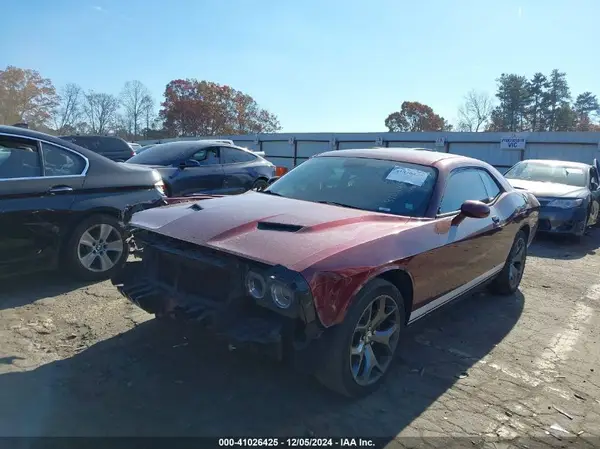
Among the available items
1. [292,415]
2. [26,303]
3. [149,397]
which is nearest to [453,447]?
[292,415]

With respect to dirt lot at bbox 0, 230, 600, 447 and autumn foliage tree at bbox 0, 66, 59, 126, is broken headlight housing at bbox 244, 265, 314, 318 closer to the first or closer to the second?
dirt lot at bbox 0, 230, 600, 447

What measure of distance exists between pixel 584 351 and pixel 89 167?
506cm

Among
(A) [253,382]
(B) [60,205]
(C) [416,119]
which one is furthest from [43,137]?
(C) [416,119]

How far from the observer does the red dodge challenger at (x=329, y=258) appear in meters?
2.66

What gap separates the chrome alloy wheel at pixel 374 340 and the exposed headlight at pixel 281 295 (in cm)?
56

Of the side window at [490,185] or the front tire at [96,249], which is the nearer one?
the front tire at [96,249]

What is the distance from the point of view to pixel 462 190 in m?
4.33

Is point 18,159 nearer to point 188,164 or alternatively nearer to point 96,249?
point 96,249

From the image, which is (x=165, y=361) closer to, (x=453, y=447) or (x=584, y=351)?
(x=453, y=447)

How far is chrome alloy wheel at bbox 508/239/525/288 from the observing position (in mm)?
5331

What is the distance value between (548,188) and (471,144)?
10.7 metres

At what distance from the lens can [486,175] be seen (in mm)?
5035

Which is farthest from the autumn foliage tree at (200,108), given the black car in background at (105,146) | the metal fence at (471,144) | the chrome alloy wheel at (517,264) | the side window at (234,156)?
the chrome alloy wheel at (517,264)

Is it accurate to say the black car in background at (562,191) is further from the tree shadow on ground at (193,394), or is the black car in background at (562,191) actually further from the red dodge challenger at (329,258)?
the tree shadow on ground at (193,394)
